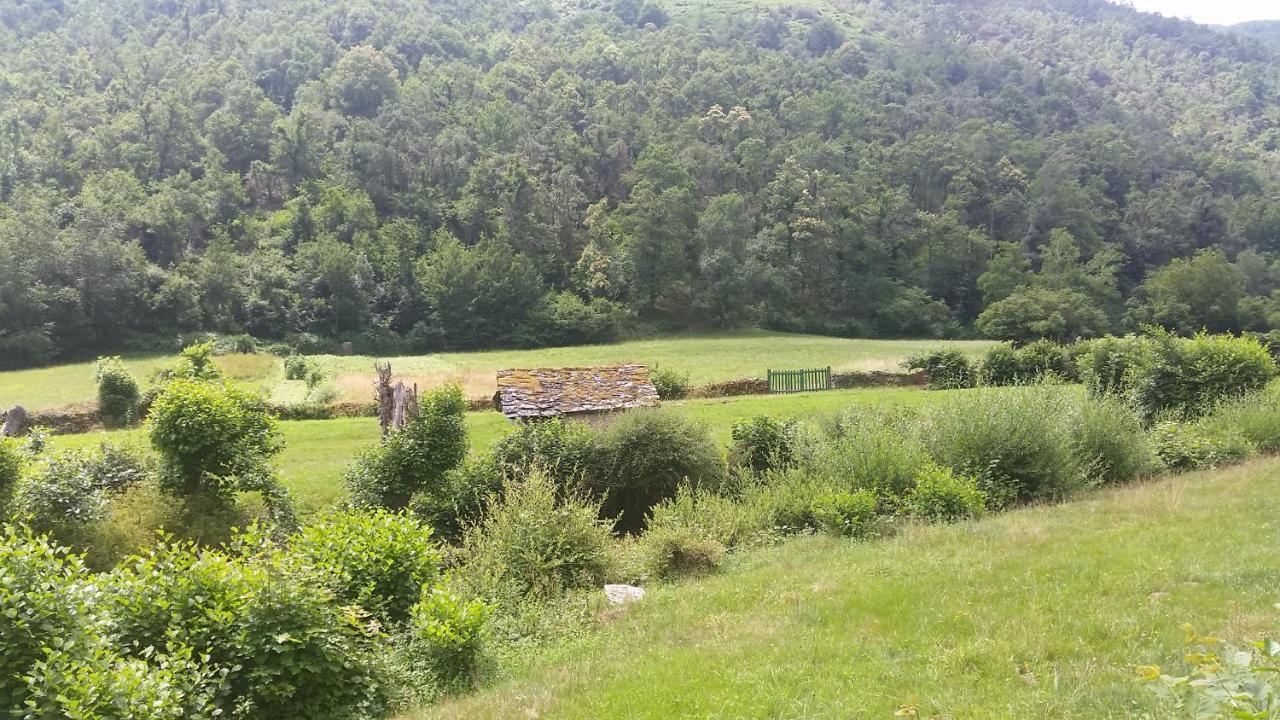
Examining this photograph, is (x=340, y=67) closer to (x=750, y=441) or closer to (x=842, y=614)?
(x=750, y=441)

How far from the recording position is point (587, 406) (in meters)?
21.3

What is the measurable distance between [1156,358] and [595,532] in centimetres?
1838

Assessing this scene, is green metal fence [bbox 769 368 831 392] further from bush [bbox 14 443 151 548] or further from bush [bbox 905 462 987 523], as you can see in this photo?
bush [bbox 14 443 151 548]

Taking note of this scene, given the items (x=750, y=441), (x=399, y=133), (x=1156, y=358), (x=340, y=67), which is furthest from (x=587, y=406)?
(x=340, y=67)

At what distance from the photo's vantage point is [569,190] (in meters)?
85.3

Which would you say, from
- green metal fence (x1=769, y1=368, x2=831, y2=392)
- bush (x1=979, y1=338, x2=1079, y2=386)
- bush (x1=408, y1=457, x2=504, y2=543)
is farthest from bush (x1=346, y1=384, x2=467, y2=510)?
bush (x1=979, y1=338, x2=1079, y2=386)

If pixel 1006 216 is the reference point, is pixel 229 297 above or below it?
below

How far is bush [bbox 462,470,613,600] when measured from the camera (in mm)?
11695

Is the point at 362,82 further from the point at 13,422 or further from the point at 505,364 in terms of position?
the point at 13,422

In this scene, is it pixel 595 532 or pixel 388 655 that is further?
pixel 595 532

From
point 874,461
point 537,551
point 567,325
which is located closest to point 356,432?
point 537,551

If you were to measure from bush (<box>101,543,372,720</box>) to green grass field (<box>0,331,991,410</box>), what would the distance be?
75.7 feet

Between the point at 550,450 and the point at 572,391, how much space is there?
14.0 ft

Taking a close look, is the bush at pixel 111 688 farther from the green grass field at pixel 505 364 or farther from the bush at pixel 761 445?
the green grass field at pixel 505 364
